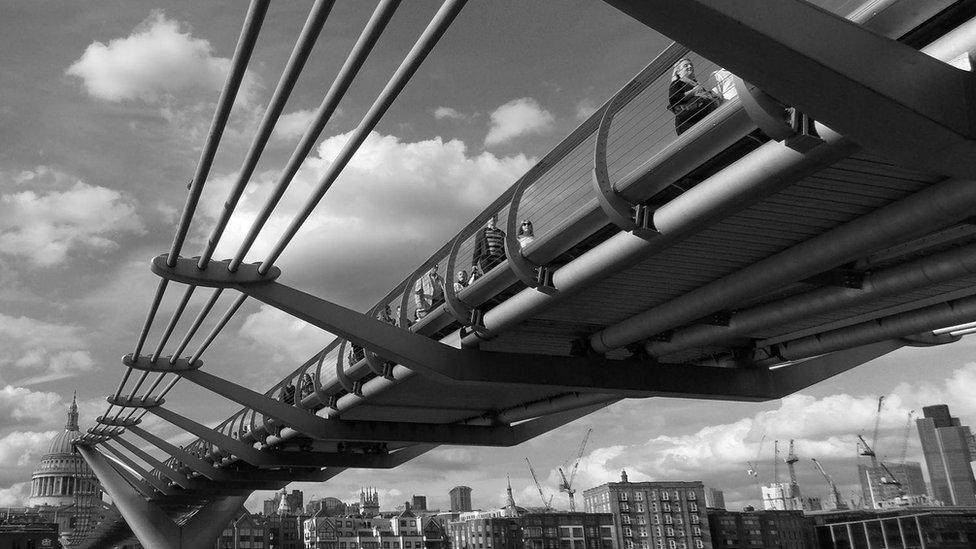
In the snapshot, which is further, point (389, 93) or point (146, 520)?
point (146, 520)

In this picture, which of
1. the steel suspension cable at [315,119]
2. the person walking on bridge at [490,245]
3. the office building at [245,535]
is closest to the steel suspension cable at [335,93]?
the steel suspension cable at [315,119]

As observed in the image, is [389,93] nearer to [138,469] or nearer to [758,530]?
[138,469]

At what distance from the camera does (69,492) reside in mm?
150500

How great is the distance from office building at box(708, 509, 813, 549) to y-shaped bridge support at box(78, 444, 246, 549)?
9010 cm

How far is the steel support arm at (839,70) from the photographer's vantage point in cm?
634

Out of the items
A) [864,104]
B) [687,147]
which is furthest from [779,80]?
[687,147]

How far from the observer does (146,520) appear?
57.8 metres

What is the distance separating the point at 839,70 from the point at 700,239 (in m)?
6.44

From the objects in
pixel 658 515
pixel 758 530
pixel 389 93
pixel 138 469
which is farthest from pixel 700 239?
pixel 758 530

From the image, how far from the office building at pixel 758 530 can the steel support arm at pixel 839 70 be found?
13361 cm

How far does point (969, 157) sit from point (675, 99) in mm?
4010

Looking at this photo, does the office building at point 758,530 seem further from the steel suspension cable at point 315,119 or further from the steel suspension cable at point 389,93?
the steel suspension cable at point 389,93

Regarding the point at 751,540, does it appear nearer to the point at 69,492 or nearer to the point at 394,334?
the point at 69,492

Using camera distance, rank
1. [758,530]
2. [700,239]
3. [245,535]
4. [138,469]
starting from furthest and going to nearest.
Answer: [245,535] → [758,530] → [138,469] → [700,239]
